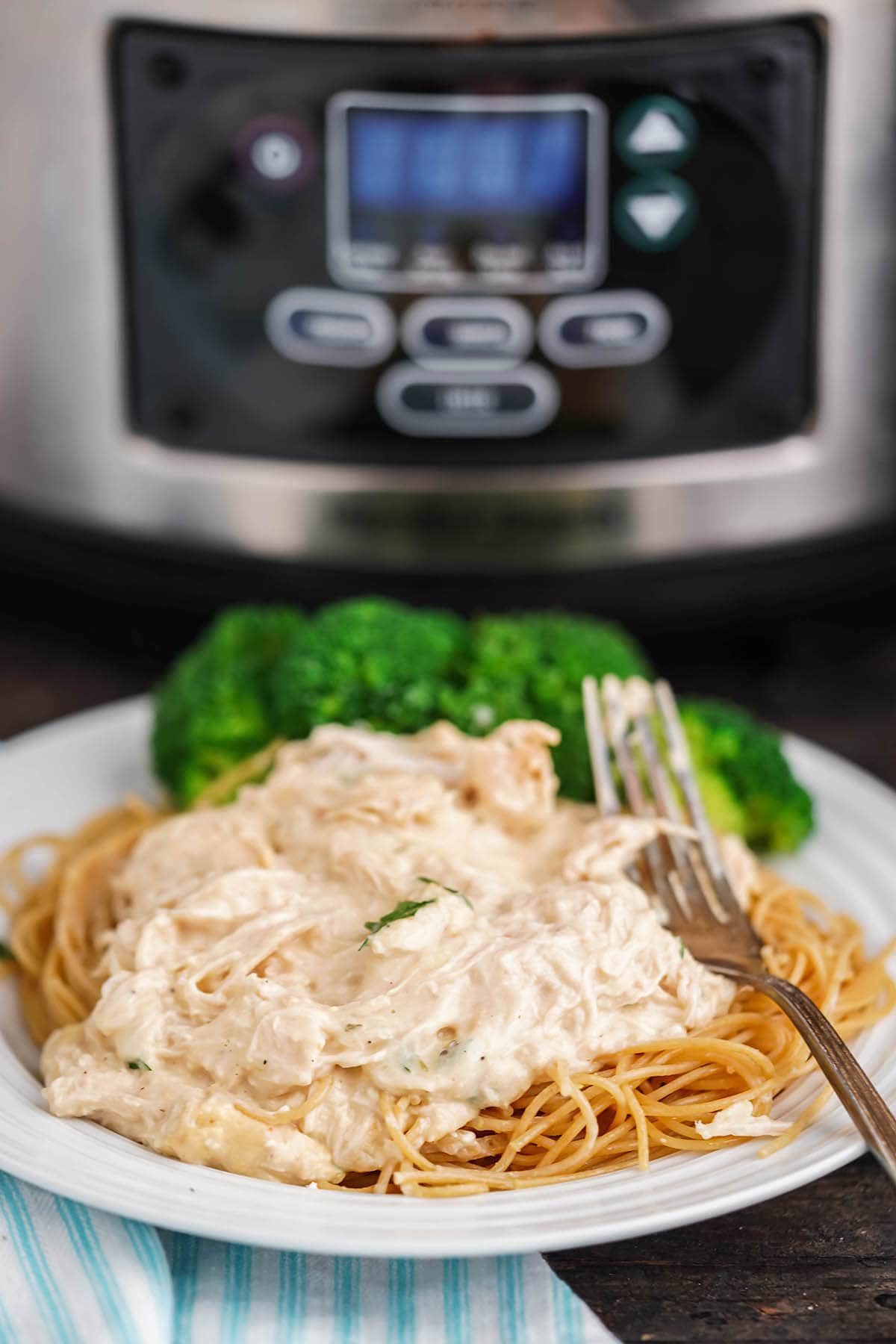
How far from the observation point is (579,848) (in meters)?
1.62

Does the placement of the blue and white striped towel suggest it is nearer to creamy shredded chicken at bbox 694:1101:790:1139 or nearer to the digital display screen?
creamy shredded chicken at bbox 694:1101:790:1139

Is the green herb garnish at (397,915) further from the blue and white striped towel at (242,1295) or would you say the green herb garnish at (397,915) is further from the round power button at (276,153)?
the round power button at (276,153)

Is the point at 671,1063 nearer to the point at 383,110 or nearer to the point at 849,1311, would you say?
the point at 849,1311

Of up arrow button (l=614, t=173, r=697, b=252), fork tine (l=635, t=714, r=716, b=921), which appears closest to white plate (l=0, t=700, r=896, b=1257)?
fork tine (l=635, t=714, r=716, b=921)

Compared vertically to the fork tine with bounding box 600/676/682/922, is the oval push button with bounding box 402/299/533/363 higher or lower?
higher

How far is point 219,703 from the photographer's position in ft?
6.45

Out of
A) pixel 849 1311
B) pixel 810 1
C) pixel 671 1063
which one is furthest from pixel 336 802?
pixel 810 1

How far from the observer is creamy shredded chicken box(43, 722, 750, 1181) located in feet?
4.50

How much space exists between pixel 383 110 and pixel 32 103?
0.46 meters

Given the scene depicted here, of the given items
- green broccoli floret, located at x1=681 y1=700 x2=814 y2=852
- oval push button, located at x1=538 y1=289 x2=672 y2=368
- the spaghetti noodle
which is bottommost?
the spaghetti noodle

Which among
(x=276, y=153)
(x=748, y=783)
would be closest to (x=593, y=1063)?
(x=748, y=783)

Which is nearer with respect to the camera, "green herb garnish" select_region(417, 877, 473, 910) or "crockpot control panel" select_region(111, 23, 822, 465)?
"green herb garnish" select_region(417, 877, 473, 910)

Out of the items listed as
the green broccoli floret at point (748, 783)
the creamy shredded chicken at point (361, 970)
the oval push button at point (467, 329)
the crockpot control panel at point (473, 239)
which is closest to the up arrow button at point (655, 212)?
the crockpot control panel at point (473, 239)

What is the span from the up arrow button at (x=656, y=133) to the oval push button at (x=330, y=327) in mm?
353
